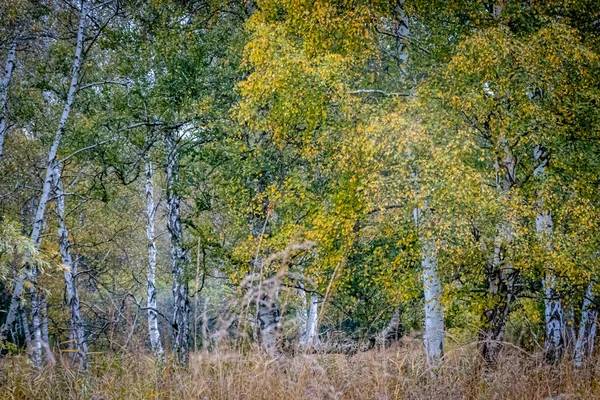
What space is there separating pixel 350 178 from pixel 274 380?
14.6 ft

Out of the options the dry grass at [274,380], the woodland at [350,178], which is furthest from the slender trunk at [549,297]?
the dry grass at [274,380]

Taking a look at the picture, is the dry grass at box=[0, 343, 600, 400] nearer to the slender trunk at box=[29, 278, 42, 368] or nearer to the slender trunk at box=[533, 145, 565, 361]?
the slender trunk at box=[29, 278, 42, 368]

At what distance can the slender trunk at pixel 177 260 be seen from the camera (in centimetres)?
833

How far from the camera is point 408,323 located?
1119 cm

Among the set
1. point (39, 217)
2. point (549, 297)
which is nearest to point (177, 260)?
point (39, 217)

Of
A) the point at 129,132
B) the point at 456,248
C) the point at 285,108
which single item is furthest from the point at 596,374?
the point at 129,132

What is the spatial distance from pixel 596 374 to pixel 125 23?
9641 mm

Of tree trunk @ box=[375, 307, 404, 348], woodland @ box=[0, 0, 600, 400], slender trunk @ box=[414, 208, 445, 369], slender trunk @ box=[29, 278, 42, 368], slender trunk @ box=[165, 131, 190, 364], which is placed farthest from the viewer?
slender trunk @ box=[165, 131, 190, 364]

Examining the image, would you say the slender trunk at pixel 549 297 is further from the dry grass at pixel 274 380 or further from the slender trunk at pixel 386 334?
the dry grass at pixel 274 380

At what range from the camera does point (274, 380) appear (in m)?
3.45

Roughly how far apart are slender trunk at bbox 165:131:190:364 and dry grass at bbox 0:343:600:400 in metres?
4.13

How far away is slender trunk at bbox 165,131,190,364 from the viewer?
833 centimetres

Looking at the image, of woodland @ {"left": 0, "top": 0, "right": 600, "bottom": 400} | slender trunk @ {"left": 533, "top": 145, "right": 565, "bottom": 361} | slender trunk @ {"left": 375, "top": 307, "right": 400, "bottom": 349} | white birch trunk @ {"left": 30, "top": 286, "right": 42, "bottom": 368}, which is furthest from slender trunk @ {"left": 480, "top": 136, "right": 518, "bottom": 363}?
white birch trunk @ {"left": 30, "top": 286, "right": 42, "bottom": 368}

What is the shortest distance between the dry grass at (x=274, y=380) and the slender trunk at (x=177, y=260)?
4126 mm
